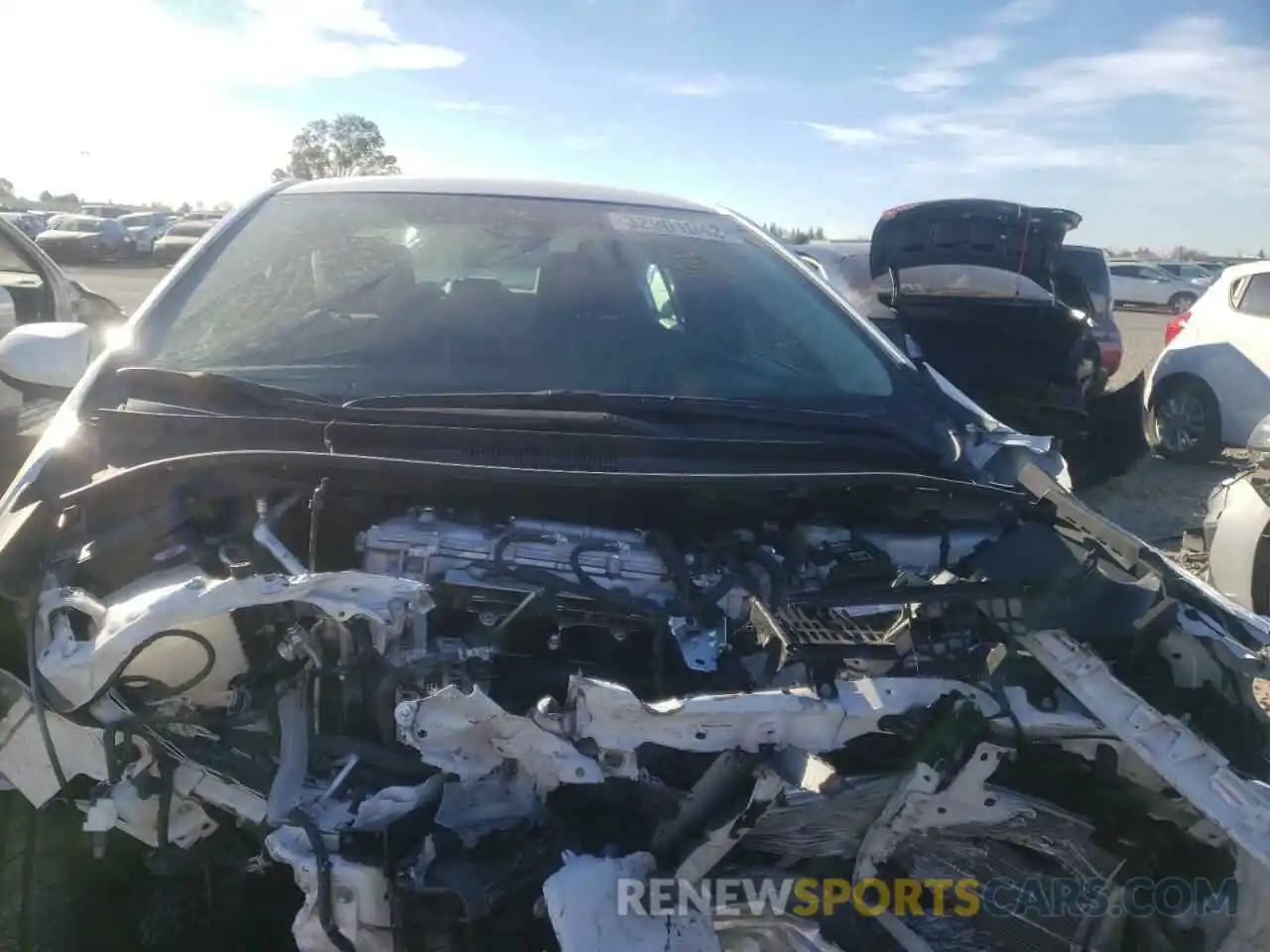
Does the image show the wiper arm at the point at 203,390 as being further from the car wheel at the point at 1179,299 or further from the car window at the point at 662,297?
the car wheel at the point at 1179,299

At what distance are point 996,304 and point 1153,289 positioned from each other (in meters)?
22.9

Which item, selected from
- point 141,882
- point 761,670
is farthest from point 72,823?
point 761,670

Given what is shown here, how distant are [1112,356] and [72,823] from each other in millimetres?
8213

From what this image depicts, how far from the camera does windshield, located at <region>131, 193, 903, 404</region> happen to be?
2691 mm

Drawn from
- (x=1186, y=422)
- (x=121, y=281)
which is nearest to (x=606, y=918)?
(x=1186, y=422)

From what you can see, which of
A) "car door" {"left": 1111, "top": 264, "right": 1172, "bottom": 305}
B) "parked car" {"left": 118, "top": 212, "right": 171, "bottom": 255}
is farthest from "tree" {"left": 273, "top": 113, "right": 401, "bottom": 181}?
"car door" {"left": 1111, "top": 264, "right": 1172, "bottom": 305}

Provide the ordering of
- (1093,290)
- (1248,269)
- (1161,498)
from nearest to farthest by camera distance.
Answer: (1161,498), (1248,269), (1093,290)

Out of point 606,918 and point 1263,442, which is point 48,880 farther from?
point 1263,442

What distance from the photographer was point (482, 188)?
3428 millimetres

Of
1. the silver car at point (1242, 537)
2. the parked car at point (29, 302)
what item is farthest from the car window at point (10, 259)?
the silver car at point (1242, 537)

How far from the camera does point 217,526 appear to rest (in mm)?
2324

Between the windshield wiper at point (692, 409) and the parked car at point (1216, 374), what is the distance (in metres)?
6.55

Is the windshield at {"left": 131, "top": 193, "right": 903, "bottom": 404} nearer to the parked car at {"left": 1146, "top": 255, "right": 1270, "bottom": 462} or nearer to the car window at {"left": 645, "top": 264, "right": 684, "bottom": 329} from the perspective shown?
the car window at {"left": 645, "top": 264, "right": 684, "bottom": 329}

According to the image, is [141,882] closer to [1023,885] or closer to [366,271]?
[366,271]
